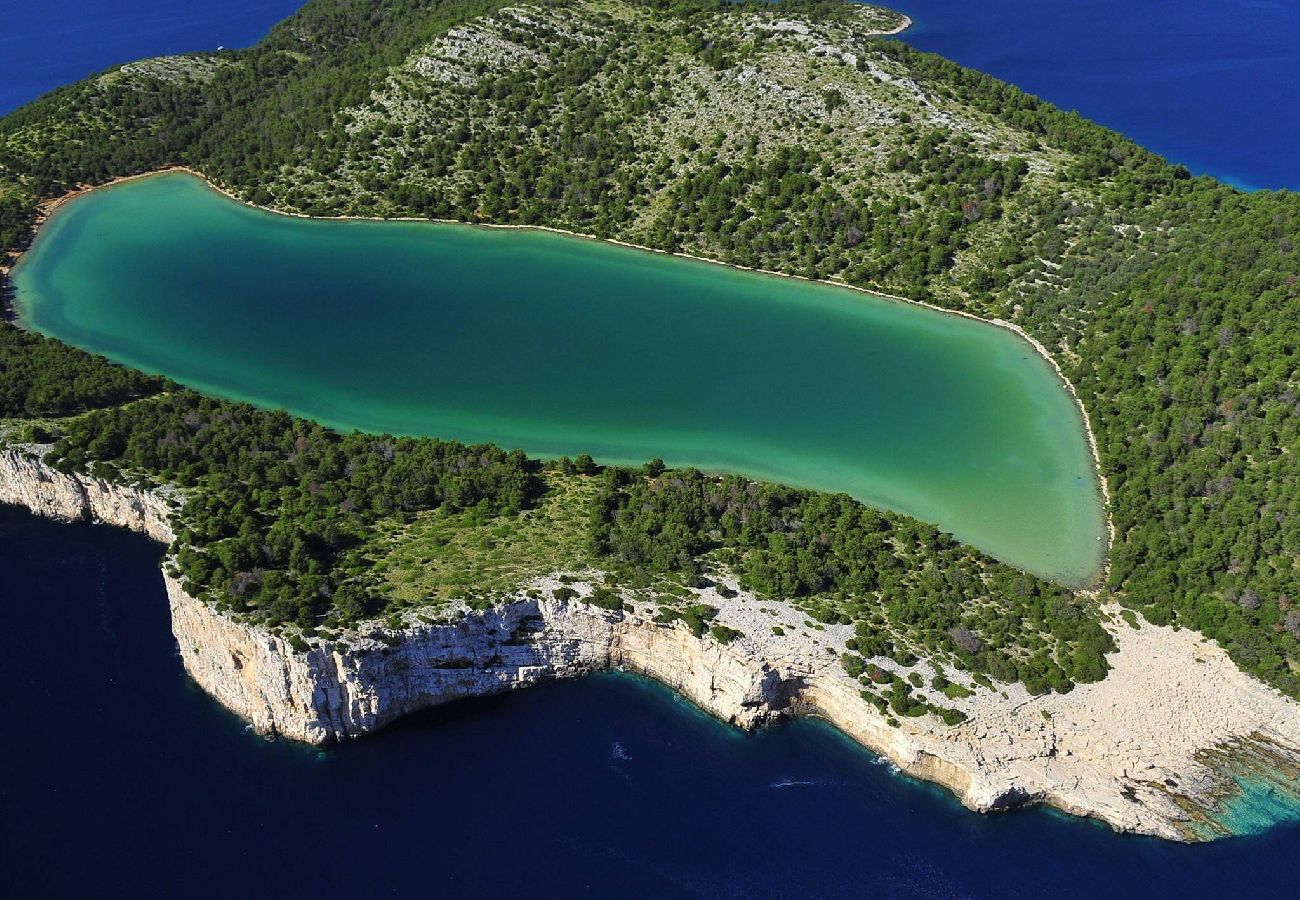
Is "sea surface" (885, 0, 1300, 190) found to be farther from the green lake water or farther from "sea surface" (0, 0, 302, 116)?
"sea surface" (0, 0, 302, 116)

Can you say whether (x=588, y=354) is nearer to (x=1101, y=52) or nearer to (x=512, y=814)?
(x=512, y=814)

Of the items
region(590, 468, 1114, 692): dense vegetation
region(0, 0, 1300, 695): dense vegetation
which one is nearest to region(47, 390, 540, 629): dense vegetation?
region(0, 0, 1300, 695): dense vegetation

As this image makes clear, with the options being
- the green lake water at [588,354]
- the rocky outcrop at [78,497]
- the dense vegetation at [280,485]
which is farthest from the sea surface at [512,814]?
the green lake water at [588,354]

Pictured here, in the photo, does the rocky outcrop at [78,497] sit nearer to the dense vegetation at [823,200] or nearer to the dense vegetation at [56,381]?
the dense vegetation at [823,200]

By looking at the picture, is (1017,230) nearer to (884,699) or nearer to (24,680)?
(884,699)

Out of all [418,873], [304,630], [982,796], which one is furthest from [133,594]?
[982,796]

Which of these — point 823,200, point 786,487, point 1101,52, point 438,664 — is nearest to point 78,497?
point 438,664
